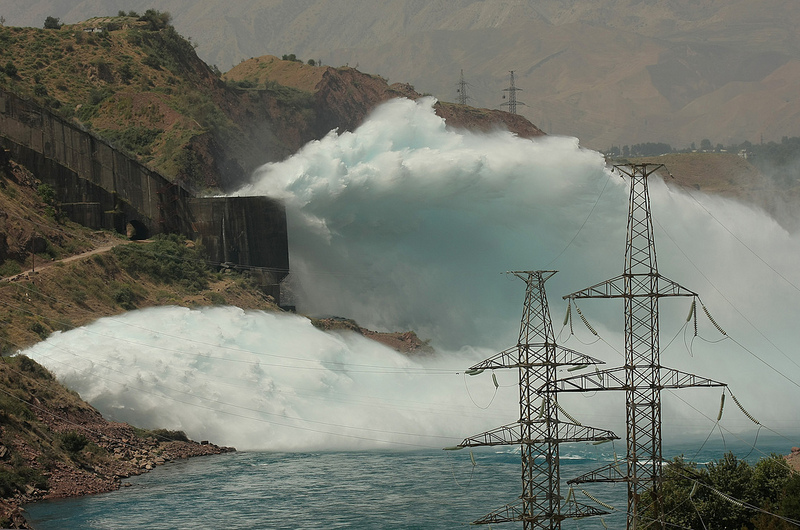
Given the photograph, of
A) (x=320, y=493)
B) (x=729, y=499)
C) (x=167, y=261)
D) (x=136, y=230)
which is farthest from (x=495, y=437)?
(x=136, y=230)

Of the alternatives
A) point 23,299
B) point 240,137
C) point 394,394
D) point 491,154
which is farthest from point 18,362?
point 240,137

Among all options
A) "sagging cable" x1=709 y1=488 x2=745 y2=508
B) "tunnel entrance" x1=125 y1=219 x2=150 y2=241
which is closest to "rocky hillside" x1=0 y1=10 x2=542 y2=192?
"tunnel entrance" x1=125 y1=219 x2=150 y2=241

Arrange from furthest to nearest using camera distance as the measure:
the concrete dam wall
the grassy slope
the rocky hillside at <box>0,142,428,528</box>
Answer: the grassy slope, the concrete dam wall, the rocky hillside at <box>0,142,428,528</box>

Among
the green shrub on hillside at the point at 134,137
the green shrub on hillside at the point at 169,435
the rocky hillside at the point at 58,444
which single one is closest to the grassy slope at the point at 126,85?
the green shrub on hillside at the point at 134,137

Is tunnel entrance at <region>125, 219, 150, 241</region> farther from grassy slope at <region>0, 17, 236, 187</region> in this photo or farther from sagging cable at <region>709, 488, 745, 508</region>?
sagging cable at <region>709, 488, 745, 508</region>

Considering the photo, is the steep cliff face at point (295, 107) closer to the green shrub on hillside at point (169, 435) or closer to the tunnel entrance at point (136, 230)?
the tunnel entrance at point (136, 230)

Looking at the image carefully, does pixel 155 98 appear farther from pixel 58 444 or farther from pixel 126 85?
pixel 58 444
